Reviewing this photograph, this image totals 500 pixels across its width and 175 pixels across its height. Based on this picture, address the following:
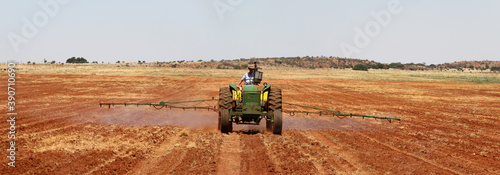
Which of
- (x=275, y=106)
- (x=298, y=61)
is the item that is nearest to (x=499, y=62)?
(x=298, y=61)

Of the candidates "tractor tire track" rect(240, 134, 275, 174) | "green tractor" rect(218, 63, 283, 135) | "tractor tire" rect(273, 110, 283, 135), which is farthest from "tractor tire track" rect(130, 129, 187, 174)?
"tractor tire" rect(273, 110, 283, 135)

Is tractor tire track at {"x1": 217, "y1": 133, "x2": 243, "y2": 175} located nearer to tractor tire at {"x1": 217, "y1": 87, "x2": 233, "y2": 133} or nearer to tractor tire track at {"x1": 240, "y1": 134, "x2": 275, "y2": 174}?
tractor tire track at {"x1": 240, "y1": 134, "x2": 275, "y2": 174}

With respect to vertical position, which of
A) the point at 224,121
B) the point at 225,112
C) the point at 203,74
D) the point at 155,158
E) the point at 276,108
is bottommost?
the point at 155,158

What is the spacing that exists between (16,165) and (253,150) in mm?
4491

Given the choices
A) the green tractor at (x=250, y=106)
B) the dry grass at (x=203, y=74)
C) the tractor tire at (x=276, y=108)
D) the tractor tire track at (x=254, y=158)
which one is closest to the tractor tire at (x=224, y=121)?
the green tractor at (x=250, y=106)

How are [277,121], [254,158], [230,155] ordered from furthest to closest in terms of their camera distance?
[277,121]
[230,155]
[254,158]

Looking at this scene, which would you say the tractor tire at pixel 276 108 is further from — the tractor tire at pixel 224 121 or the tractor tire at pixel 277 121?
the tractor tire at pixel 224 121

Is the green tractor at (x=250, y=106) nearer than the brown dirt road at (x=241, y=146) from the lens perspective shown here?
No

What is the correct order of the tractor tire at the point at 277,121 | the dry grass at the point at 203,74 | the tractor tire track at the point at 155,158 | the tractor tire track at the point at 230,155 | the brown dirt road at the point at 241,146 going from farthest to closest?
1. the dry grass at the point at 203,74
2. the tractor tire at the point at 277,121
3. the brown dirt road at the point at 241,146
4. the tractor tire track at the point at 230,155
5. the tractor tire track at the point at 155,158

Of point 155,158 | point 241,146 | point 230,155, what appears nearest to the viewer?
point 155,158

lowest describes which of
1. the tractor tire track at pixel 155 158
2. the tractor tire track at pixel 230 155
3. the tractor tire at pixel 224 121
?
the tractor tire track at pixel 155 158

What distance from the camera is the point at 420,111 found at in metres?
18.5

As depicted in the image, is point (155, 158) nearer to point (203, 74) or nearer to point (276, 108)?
point (276, 108)

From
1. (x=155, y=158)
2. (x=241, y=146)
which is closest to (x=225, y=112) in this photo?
(x=241, y=146)
